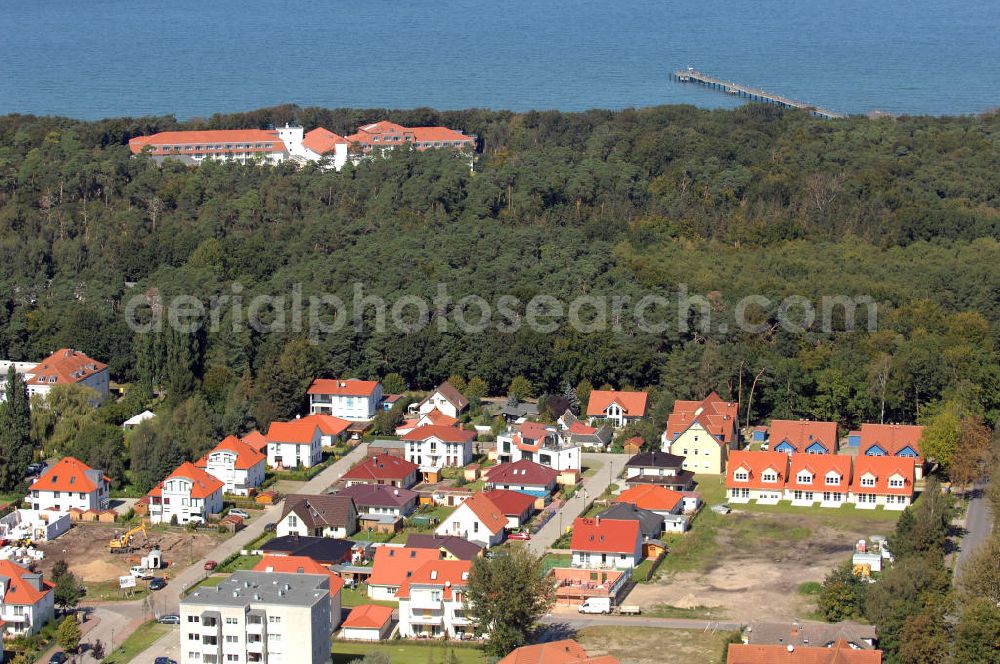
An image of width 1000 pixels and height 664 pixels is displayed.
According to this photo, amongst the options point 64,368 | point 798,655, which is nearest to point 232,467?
point 64,368

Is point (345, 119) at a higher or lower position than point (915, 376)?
higher

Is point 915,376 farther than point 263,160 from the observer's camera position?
No

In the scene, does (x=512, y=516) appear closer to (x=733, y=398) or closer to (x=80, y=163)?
(x=733, y=398)

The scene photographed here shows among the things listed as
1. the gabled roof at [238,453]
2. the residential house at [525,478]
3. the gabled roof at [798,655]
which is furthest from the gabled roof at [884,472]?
the gabled roof at [238,453]

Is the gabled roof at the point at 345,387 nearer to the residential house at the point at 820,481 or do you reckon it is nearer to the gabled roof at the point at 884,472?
the residential house at the point at 820,481

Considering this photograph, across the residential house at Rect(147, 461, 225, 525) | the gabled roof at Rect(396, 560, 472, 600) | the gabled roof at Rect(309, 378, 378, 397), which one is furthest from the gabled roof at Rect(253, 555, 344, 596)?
the gabled roof at Rect(309, 378, 378, 397)

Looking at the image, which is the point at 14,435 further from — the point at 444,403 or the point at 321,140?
the point at 321,140

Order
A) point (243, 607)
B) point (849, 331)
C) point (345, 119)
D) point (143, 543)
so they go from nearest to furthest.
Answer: point (243, 607) → point (143, 543) → point (849, 331) → point (345, 119)

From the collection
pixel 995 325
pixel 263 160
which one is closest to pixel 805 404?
pixel 995 325
